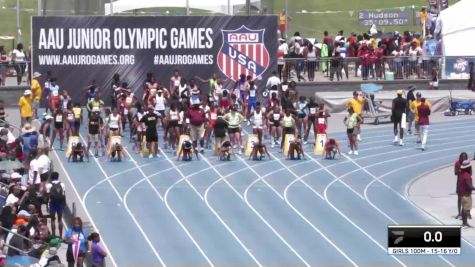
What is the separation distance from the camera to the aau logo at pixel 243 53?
48969mm

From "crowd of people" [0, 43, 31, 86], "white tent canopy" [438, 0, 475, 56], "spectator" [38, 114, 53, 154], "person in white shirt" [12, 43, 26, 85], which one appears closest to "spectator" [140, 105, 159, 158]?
"spectator" [38, 114, 53, 154]

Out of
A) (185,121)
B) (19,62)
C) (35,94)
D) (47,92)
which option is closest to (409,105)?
(185,121)

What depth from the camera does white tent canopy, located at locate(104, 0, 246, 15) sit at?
Answer: 4991 cm

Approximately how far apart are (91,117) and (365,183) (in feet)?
24.2

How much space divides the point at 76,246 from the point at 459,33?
986 inches

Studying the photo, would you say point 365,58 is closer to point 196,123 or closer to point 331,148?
point 331,148

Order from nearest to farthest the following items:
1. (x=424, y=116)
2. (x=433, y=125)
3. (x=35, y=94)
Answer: (x=424, y=116) < (x=35, y=94) < (x=433, y=125)

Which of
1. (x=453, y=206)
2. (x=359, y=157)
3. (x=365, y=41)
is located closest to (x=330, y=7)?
(x=365, y=41)

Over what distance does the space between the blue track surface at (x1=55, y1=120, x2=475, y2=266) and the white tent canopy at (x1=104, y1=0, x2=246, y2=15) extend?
6036 millimetres

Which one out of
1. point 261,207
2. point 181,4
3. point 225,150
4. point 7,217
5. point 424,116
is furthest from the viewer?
point 181,4

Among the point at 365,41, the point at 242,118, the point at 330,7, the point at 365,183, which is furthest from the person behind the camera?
the point at 330,7

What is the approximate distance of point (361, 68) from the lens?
5141cm

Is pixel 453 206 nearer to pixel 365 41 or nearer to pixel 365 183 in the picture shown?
pixel 365 183

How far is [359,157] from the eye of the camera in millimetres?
43219
